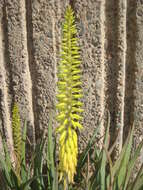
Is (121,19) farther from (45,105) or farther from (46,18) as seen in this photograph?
(45,105)

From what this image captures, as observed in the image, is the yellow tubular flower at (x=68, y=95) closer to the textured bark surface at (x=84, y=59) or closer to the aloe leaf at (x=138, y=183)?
the aloe leaf at (x=138, y=183)

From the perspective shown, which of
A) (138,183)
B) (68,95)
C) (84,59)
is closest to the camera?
(68,95)

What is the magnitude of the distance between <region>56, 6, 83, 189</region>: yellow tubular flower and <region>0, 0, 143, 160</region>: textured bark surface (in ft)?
1.17

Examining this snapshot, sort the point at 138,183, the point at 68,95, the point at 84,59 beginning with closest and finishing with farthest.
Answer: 1. the point at 68,95
2. the point at 138,183
3. the point at 84,59

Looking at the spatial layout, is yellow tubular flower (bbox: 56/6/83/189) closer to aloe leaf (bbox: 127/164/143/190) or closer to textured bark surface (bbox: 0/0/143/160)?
aloe leaf (bbox: 127/164/143/190)

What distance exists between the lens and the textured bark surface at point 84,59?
3.35ft

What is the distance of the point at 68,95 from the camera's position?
2.18 feet

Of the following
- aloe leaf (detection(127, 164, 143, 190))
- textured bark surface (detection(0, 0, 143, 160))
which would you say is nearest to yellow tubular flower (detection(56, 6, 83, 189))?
aloe leaf (detection(127, 164, 143, 190))

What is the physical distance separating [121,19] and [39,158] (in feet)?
2.01

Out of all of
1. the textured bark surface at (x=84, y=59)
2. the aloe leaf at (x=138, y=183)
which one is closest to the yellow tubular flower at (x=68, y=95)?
the aloe leaf at (x=138, y=183)

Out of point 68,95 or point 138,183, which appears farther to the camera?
point 138,183

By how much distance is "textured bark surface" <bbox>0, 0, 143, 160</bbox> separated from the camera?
1.02m

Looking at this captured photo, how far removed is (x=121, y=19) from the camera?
1017 mm

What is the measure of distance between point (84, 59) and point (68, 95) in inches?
16.9
